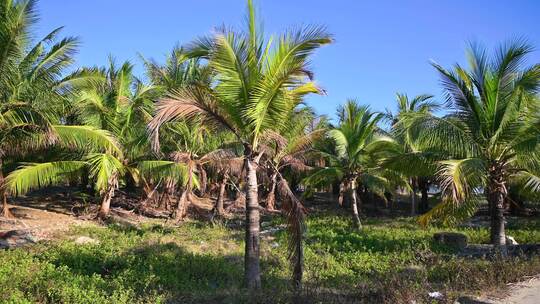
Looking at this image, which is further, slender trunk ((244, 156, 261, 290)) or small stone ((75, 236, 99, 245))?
small stone ((75, 236, 99, 245))

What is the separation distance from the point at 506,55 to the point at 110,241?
1129 centimetres

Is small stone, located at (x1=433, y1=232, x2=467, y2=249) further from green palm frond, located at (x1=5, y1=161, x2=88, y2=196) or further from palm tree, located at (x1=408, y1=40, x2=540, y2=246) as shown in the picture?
green palm frond, located at (x1=5, y1=161, x2=88, y2=196)

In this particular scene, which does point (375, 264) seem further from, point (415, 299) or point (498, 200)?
point (415, 299)

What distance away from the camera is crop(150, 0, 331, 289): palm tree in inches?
334

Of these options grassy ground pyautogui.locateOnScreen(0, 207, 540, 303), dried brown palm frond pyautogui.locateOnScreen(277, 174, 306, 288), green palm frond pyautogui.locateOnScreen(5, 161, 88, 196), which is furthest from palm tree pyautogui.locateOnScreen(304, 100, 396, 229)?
dried brown palm frond pyautogui.locateOnScreen(277, 174, 306, 288)

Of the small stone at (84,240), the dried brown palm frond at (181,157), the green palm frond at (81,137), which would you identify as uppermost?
the green palm frond at (81,137)

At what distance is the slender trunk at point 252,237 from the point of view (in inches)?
341

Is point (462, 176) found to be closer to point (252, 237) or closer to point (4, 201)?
point (252, 237)

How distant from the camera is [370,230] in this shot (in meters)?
18.8

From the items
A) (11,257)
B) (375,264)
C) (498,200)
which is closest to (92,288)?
(11,257)

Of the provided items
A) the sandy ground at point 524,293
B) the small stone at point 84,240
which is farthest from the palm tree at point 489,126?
the small stone at point 84,240

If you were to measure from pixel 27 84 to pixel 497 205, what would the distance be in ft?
43.3

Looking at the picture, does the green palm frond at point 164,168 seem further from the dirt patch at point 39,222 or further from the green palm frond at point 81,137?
the dirt patch at point 39,222

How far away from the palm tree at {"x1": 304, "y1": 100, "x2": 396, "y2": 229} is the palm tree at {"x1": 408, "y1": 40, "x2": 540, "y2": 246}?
6950mm
